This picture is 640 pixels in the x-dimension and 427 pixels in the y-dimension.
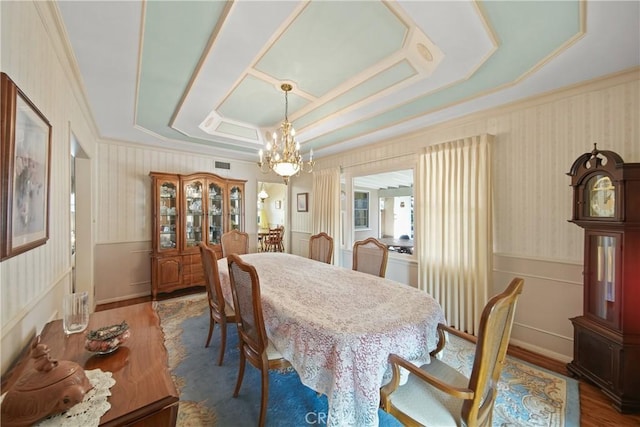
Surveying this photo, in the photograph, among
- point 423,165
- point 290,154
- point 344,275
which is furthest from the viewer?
point 423,165

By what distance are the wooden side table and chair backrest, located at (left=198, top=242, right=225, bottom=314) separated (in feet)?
2.38

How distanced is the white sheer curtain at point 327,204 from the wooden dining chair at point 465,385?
10.8ft

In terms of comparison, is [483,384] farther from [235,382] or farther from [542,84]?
[542,84]

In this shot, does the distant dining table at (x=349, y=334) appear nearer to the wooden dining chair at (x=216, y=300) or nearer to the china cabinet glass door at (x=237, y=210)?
the wooden dining chair at (x=216, y=300)

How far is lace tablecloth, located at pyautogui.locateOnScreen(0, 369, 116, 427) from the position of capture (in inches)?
30.3

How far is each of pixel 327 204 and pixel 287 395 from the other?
3.31 meters

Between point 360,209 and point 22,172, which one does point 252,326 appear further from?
point 360,209

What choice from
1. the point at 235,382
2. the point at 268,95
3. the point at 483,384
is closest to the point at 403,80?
the point at 268,95

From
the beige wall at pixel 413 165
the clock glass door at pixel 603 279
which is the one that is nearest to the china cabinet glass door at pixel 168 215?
the beige wall at pixel 413 165

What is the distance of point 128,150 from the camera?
13.4 ft

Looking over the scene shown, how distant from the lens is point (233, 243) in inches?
149

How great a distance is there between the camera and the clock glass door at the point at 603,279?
1873 mm

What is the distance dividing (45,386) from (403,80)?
2829mm

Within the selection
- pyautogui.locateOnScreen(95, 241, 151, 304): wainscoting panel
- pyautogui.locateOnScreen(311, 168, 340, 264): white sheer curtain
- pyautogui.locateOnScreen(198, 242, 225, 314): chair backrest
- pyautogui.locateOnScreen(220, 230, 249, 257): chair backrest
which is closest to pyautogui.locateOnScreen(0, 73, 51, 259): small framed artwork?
pyautogui.locateOnScreen(198, 242, 225, 314): chair backrest
